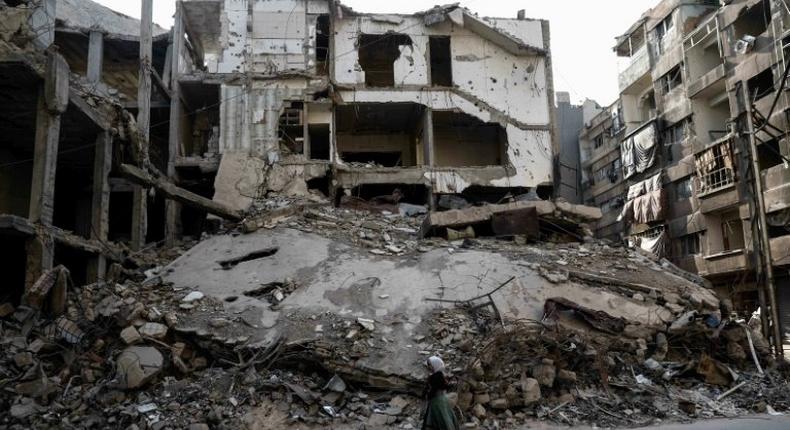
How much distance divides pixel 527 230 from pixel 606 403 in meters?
5.56

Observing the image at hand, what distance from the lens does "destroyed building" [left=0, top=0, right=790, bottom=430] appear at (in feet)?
24.5

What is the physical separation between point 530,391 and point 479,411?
80cm

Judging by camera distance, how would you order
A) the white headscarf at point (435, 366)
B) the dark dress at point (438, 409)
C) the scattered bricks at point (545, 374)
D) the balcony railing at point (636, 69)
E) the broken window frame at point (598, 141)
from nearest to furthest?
the dark dress at point (438, 409)
the white headscarf at point (435, 366)
the scattered bricks at point (545, 374)
the balcony railing at point (636, 69)
the broken window frame at point (598, 141)

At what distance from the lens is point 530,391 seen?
24.7 feet

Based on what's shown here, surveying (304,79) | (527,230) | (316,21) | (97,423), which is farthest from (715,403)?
(316,21)

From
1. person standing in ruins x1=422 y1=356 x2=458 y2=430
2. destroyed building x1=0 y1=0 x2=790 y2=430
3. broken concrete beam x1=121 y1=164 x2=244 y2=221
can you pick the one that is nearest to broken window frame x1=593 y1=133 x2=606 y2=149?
destroyed building x1=0 y1=0 x2=790 y2=430

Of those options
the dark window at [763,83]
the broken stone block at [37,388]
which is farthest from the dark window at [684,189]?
the broken stone block at [37,388]

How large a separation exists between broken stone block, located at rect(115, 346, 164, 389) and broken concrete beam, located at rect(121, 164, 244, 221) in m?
4.77

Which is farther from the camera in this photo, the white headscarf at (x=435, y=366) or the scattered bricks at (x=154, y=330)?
the scattered bricks at (x=154, y=330)

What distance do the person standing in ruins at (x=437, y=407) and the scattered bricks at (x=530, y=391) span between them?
2.81 m

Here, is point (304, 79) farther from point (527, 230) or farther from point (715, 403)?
point (715, 403)

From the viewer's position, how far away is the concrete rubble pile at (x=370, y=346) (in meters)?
7.20

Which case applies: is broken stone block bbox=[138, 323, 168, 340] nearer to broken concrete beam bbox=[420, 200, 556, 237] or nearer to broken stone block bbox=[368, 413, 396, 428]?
broken stone block bbox=[368, 413, 396, 428]

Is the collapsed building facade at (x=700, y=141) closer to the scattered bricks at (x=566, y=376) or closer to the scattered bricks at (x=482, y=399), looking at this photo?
the scattered bricks at (x=566, y=376)
